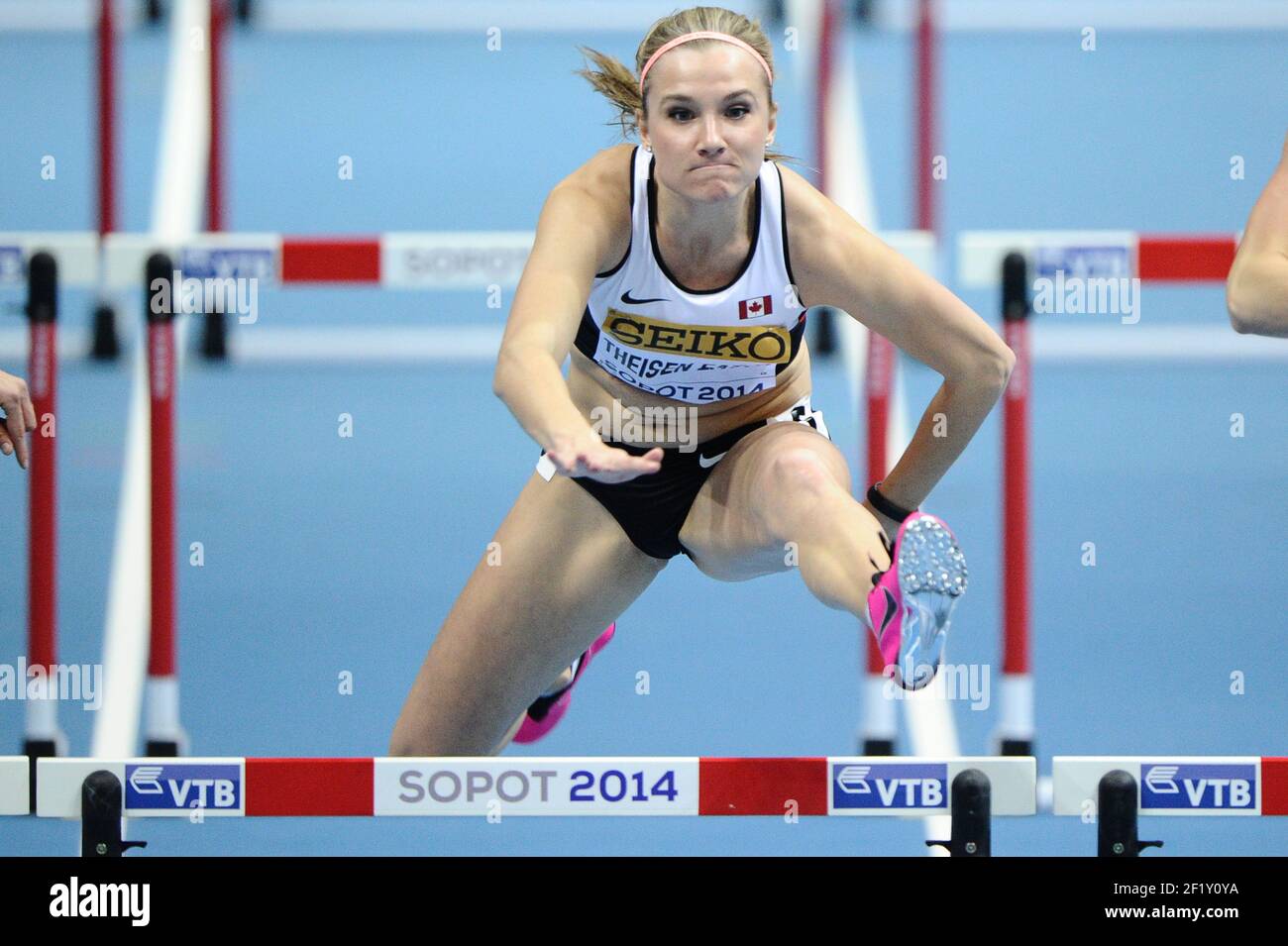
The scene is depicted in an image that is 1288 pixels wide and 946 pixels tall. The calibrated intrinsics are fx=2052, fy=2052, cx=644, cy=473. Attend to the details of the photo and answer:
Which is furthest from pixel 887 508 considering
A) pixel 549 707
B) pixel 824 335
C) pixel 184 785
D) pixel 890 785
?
pixel 824 335

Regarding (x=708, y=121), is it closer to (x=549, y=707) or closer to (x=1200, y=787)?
(x=1200, y=787)

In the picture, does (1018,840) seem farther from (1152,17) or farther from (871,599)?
(1152,17)

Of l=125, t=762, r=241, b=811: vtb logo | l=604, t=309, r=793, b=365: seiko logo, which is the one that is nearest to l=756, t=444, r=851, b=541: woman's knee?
l=604, t=309, r=793, b=365: seiko logo

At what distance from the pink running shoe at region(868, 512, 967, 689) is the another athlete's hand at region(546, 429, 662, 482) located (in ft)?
1.46

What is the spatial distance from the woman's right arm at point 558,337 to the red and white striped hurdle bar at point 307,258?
110 cm

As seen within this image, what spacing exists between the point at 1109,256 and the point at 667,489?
1268 millimetres

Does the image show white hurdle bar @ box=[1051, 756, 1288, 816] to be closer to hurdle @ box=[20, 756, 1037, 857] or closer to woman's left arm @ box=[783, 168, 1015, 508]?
hurdle @ box=[20, 756, 1037, 857]

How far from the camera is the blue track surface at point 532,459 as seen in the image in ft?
18.1

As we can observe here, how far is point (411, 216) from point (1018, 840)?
5589mm

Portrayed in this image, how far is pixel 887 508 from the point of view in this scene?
4.02 meters

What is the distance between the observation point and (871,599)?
11.0ft

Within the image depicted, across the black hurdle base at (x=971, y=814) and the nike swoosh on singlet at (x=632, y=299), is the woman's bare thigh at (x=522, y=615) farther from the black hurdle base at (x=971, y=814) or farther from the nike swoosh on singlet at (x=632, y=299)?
the black hurdle base at (x=971, y=814)

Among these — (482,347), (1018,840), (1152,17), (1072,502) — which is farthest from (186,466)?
(1152,17)

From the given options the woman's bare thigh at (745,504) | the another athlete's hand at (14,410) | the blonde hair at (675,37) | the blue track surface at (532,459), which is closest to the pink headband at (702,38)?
the blonde hair at (675,37)
